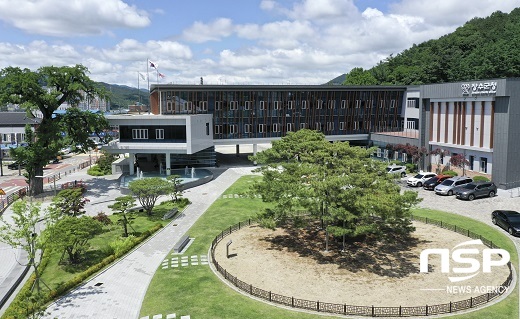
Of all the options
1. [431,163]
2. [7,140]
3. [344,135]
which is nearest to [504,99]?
[431,163]

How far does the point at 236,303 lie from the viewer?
23891 millimetres

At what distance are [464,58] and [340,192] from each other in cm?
9305

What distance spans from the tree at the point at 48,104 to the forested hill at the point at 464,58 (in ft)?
262

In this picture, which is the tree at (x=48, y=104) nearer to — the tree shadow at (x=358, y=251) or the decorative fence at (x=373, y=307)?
the tree shadow at (x=358, y=251)

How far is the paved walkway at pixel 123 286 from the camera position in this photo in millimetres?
23484

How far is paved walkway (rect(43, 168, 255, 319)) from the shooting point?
23.5 meters

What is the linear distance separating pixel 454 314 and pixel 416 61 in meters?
113

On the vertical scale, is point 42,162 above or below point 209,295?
above

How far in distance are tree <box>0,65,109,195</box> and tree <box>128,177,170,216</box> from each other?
16282mm

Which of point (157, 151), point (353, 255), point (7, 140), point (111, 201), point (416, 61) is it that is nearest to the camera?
point (353, 255)

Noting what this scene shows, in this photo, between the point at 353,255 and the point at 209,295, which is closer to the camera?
the point at 209,295

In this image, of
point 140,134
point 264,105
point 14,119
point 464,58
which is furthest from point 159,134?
point 464,58

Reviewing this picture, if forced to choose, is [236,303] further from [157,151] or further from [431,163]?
[431,163]

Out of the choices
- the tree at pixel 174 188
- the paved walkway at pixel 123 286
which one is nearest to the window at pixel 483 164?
the paved walkway at pixel 123 286
